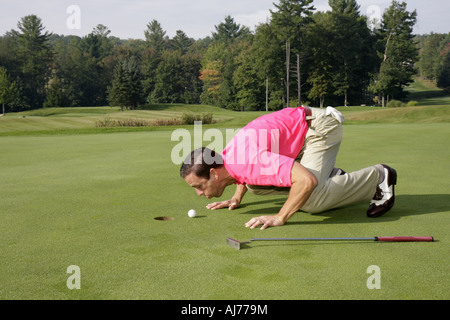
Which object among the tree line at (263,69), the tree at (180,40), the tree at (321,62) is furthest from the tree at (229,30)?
the tree at (321,62)

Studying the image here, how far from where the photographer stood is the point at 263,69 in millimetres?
72938

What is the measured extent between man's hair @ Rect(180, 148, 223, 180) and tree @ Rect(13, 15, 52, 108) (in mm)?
84546

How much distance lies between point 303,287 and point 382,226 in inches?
74.6

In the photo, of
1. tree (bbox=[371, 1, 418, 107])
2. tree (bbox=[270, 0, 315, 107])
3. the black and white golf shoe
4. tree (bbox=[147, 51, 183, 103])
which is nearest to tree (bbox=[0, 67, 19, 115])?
tree (bbox=[147, 51, 183, 103])

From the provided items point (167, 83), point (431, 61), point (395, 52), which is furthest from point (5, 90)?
point (431, 61)

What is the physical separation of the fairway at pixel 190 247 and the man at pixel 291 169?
0.23 metres

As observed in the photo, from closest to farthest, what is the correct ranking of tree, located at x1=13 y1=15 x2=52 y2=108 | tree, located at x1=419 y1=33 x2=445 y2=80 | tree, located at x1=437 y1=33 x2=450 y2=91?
tree, located at x1=13 y1=15 x2=52 y2=108, tree, located at x1=437 y1=33 x2=450 y2=91, tree, located at x1=419 y1=33 x2=445 y2=80

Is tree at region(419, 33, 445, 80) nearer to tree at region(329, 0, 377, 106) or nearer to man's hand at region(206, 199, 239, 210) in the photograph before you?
tree at region(329, 0, 377, 106)

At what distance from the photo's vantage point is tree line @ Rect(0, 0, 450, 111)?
70.6 metres

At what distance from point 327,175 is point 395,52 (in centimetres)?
7196

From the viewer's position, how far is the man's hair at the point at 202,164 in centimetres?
443

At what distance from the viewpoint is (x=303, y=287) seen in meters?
2.60

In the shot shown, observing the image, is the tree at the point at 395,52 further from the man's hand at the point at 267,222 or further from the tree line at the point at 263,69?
the man's hand at the point at 267,222
